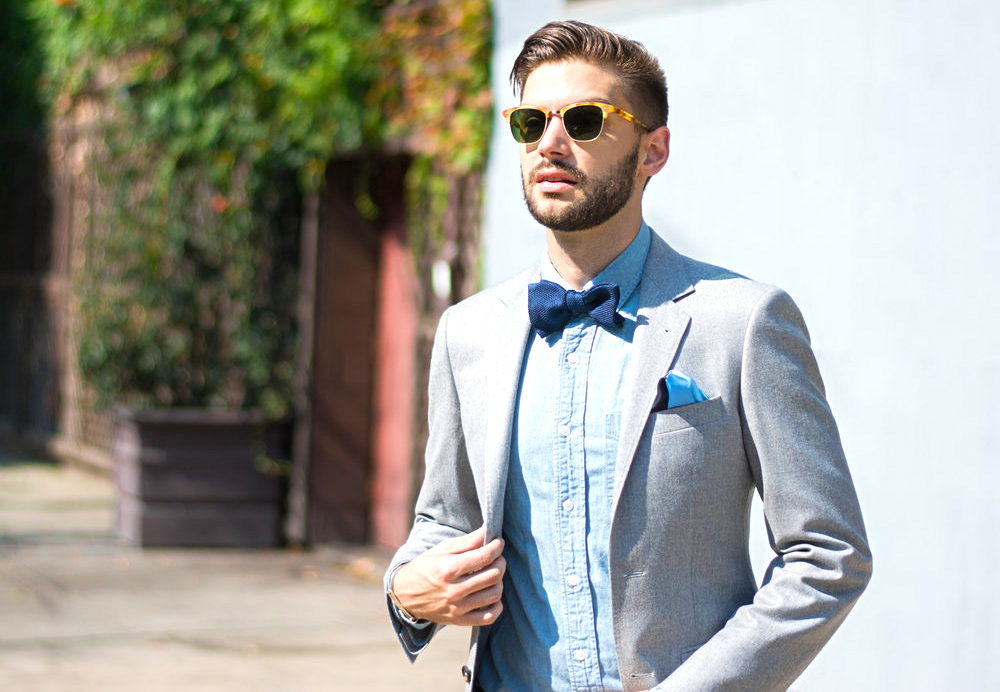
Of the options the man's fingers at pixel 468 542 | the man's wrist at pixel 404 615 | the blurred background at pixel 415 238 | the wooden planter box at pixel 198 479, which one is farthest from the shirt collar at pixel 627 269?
the wooden planter box at pixel 198 479

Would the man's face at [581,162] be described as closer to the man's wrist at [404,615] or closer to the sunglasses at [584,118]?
the sunglasses at [584,118]

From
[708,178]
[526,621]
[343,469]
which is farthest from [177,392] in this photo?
[526,621]

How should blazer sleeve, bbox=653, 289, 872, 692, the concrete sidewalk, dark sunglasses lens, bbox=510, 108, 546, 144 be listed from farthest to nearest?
the concrete sidewalk, dark sunglasses lens, bbox=510, 108, 546, 144, blazer sleeve, bbox=653, 289, 872, 692

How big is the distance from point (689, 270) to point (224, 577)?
5.73 m

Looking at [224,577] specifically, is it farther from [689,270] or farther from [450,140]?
[689,270]

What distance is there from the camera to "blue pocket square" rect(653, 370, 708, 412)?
6.39 ft

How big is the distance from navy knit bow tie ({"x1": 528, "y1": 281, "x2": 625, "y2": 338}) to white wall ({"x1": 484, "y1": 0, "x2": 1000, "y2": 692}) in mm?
2091

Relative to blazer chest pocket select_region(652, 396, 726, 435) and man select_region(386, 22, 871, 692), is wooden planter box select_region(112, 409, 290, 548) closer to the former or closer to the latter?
man select_region(386, 22, 871, 692)

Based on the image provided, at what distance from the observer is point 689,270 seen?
7.01 feet

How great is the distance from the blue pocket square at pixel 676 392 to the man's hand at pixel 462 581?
1.10ft

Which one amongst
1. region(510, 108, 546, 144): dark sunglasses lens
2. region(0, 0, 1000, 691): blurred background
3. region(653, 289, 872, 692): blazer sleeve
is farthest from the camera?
region(0, 0, 1000, 691): blurred background

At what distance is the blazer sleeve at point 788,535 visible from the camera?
187 centimetres

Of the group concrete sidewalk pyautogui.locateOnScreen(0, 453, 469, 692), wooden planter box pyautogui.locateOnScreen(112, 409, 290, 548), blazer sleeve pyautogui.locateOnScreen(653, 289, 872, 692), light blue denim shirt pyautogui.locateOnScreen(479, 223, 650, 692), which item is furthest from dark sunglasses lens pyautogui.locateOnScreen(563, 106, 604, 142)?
wooden planter box pyautogui.locateOnScreen(112, 409, 290, 548)

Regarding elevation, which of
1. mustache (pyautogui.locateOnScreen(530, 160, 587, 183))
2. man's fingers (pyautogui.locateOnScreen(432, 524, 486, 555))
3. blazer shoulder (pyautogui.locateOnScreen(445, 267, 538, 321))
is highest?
mustache (pyautogui.locateOnScreen(530, 160, 587, 183))
